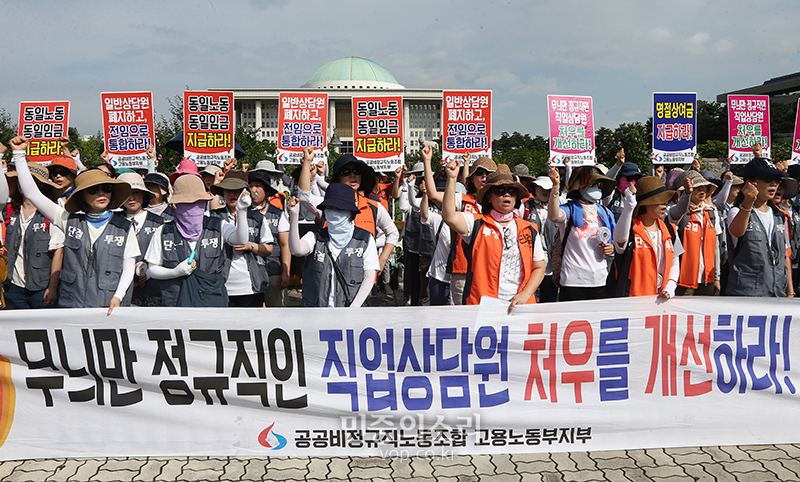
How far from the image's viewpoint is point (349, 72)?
114m

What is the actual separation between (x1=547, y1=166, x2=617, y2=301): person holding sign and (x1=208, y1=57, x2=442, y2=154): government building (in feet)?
312

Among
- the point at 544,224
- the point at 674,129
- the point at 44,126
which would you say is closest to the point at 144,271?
the point at 544,224

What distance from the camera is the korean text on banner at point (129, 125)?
337 inches

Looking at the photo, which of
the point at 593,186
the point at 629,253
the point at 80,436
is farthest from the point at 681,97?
the point at 80,436

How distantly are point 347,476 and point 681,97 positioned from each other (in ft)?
25.5

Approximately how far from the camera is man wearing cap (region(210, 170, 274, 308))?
4785mm

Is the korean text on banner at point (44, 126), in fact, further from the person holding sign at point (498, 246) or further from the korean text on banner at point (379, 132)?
the person holding sign at point (498, 246)

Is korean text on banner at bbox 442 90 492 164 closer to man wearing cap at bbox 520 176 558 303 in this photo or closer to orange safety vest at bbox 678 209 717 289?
man wearing cap at bbox 520 176 558 303

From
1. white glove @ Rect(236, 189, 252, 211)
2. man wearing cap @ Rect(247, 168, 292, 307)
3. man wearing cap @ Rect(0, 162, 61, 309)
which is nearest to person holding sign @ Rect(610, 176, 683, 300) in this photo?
white glove @ Rect(236, 189, 252, 211)

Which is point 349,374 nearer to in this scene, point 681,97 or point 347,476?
point 347,476

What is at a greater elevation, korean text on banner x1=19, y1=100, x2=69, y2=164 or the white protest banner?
korean text on banner x1=19, y1=100, x2=69, y2=164

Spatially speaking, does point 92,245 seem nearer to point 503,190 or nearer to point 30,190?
point 30,190

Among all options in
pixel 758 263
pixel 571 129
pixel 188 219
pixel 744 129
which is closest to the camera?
pixel 188 219

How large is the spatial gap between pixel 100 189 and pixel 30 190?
0.49 m
